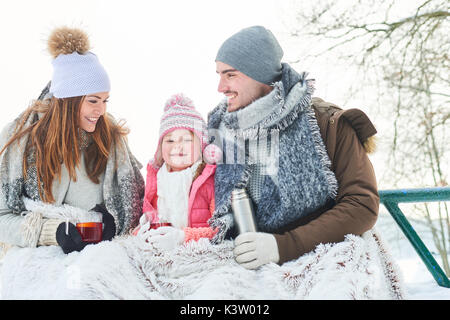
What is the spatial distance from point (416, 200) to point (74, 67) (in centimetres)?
190

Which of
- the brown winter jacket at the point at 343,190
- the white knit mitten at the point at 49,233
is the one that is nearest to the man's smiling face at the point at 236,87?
the brown winter jacket at the point at 343,190

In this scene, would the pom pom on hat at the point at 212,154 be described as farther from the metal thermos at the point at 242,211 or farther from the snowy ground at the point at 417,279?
the snowy ground at the point at 417,279

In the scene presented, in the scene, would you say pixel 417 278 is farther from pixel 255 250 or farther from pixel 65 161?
pixel 65 161

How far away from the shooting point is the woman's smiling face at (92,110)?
82.1 inches

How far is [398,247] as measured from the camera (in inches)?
179

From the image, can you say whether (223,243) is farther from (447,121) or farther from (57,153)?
(447,121)

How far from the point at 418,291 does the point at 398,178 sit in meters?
2.45

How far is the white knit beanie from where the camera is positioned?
2043mm

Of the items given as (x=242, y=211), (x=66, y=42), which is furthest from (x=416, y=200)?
(x=66, y=42)

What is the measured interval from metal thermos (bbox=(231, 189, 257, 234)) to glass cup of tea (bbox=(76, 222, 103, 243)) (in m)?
0.63

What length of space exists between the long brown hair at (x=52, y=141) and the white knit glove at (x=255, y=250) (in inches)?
34.9

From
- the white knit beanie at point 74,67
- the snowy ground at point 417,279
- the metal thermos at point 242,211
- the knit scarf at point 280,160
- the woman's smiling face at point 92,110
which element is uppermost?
the white knit beanie at point 74,67
